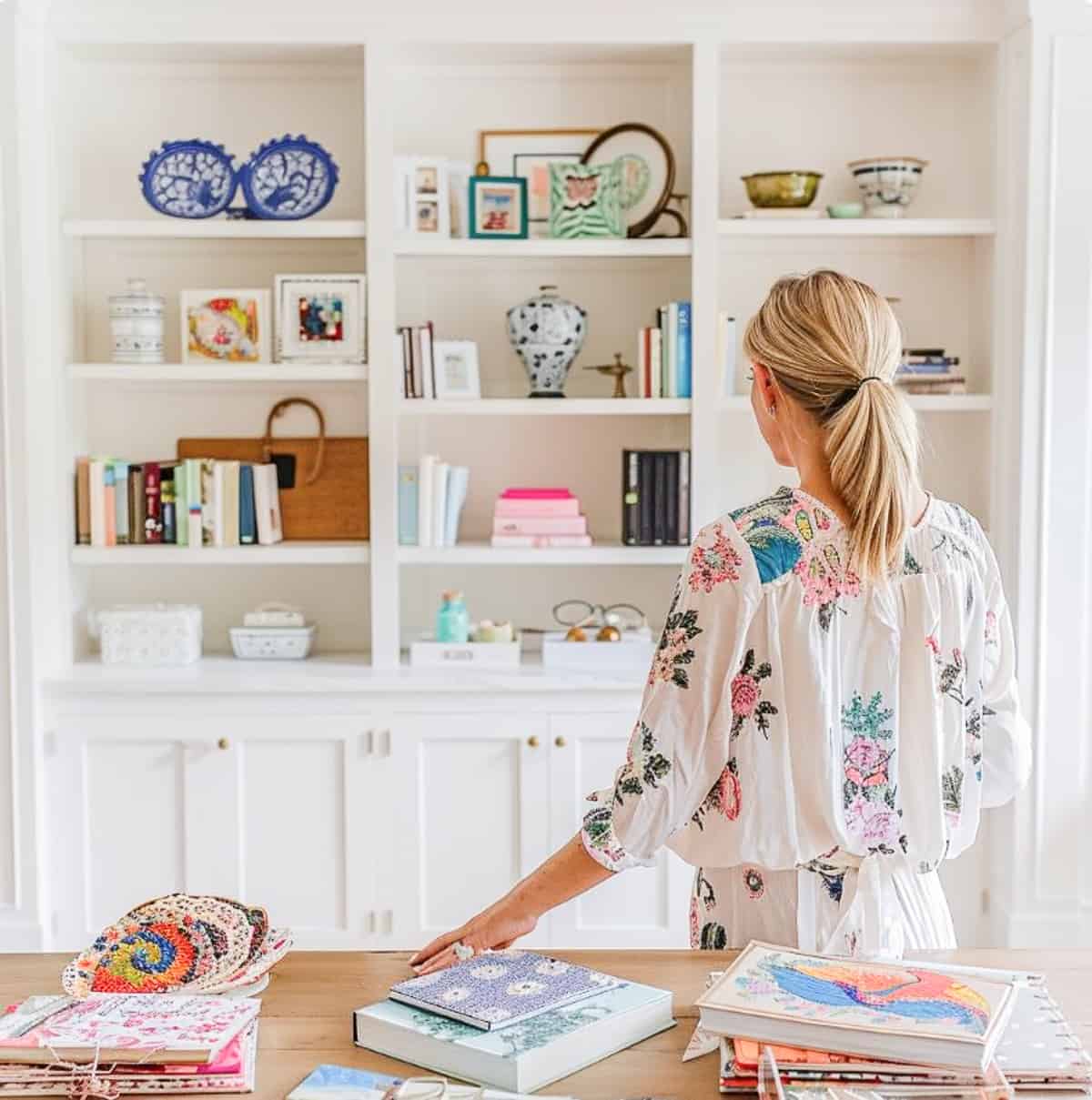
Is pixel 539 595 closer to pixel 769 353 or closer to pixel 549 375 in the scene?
pixel 549 375

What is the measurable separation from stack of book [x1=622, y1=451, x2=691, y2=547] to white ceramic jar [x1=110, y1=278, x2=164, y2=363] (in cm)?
119

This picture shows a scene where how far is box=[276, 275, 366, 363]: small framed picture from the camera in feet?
12.1

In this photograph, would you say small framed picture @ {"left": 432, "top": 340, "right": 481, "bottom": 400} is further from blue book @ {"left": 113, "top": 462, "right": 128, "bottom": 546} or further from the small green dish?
the small green dish

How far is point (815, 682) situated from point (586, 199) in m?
2.24

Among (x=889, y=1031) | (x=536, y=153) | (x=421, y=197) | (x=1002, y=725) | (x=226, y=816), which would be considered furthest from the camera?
(x=536, y=153)

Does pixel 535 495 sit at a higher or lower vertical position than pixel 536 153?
lower

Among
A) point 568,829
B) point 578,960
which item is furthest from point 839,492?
point 568,829

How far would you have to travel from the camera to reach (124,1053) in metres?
1.35

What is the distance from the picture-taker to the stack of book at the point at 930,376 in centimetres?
369

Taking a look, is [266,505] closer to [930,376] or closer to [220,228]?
[220,228]

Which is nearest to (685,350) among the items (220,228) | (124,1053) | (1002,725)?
(220,228)

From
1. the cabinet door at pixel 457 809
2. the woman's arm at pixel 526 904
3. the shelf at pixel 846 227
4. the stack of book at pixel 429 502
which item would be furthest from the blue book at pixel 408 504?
the woman's arm at pixel 526 904

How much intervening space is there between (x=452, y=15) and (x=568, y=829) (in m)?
1.93

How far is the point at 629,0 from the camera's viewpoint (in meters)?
3.54
